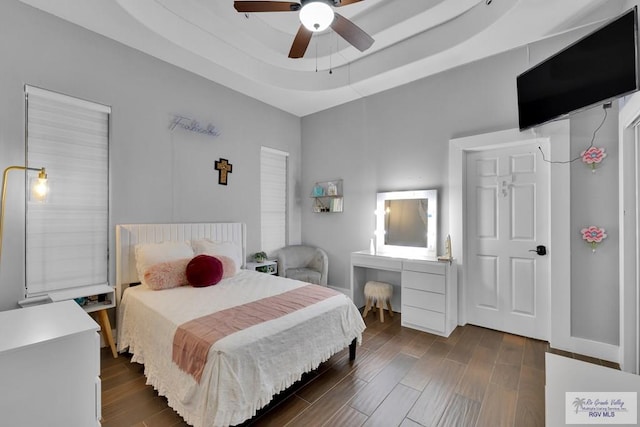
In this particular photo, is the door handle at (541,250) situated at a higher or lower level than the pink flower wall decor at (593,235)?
lower

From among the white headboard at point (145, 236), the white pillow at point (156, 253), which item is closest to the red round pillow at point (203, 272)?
the white pillow at point (156, 253)

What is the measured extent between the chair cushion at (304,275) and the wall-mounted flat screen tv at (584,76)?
311cm

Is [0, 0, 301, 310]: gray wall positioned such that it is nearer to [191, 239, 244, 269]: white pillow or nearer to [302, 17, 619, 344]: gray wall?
[191, 239, 244, 269]: white pillow

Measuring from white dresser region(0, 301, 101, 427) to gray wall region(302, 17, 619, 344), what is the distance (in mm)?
3348

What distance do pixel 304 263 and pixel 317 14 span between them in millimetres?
3495

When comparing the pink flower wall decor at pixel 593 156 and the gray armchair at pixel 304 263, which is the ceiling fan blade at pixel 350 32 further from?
the gray armchair at pixel 304 263

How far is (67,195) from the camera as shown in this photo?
2666mm

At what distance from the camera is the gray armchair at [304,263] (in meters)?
4.21

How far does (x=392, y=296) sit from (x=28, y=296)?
12.7 feet

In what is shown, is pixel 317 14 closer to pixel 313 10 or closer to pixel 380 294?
pixel 313 10

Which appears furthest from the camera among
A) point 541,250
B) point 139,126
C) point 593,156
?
point 139,126

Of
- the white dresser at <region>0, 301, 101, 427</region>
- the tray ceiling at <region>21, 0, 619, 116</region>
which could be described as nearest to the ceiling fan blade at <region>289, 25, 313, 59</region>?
the tray ceiling at <region>21, 0, 619, 116</region>

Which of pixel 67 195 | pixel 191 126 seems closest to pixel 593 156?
pixel 191 126

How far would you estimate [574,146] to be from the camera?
2707mm
